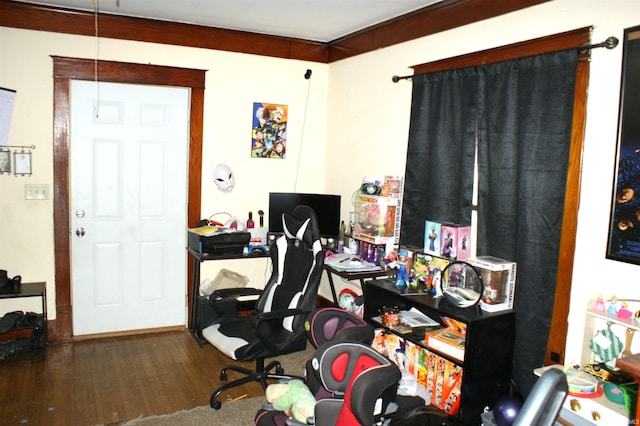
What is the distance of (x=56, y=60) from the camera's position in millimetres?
3760

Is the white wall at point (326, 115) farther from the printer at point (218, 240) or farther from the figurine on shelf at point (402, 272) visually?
the figurine on shelf at point (402, 272)

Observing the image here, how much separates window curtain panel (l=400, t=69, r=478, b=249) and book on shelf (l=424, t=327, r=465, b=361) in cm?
71

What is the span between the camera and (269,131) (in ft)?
14.9

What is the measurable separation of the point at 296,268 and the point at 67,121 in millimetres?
2233

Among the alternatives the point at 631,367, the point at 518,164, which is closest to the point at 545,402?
the point at 631,367

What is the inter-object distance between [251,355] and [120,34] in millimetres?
2781

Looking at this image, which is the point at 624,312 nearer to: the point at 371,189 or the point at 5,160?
the point at 371,189

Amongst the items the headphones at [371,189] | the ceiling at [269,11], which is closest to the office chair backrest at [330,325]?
the headphones at [371,189]

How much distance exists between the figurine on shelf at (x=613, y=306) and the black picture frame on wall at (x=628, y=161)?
7.4 inches

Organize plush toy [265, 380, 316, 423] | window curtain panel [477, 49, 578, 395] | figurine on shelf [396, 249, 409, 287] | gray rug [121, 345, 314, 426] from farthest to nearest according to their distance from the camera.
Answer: figurine on shelf [396, 249, 409, 287], gray rug [121, 345, 314, 426], window curtain panel [477, 49, 578, 395], plush toy [265, 380, 316, 423]

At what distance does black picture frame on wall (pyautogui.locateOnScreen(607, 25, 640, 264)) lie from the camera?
2201 mm

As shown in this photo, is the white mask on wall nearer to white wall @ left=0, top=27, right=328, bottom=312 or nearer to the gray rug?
white wall @ left=0, top=27, right=328, bottom=312

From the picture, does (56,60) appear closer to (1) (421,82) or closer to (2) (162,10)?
(2) (162,10)

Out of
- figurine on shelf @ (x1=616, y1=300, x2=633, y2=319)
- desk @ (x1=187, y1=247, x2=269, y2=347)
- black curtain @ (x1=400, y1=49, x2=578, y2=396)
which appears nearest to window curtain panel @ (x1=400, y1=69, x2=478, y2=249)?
black curtain @ (x1=400, y1=49, x2=578, y2=396)
